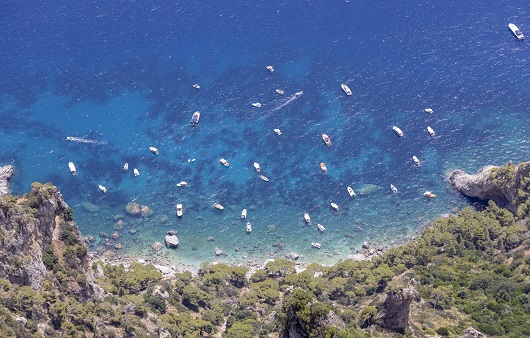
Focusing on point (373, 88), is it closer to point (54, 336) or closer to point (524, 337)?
point (524, 337)

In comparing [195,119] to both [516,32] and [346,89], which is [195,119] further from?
[516,32]

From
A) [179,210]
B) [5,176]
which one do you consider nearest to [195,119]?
[179,210]

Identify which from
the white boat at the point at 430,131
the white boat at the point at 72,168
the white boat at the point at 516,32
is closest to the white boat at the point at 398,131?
the white boat at the point at 430,131

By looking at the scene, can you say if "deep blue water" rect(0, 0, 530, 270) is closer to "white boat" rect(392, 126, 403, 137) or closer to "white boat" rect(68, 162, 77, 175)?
"white boat" rect(392, 126, 403, 137)

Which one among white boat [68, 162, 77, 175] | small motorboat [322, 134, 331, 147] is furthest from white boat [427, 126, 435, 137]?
white boat [68, 162, 77, 175]

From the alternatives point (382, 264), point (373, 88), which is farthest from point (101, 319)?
point (373, 88)
